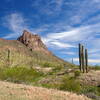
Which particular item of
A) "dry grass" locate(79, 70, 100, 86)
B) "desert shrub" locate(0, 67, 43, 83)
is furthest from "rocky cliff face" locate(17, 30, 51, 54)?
"desert shrub" locate(0, 67, 43, 83)

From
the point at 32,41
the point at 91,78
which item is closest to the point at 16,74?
the point at 91,78

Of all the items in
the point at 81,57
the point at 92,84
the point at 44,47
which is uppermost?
the point at 44,47

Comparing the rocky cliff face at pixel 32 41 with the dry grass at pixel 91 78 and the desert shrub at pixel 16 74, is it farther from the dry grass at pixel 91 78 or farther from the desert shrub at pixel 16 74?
the desert shrub at pixel 16 74

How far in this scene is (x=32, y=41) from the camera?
135125mm

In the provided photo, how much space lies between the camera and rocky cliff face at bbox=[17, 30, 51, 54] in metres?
131

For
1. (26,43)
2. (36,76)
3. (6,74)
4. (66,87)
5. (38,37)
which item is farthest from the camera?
(38,37)

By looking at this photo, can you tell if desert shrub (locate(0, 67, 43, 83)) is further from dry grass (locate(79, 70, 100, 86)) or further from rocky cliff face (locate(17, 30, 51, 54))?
rocky cliff face (locate(17, 30, 51, 54))

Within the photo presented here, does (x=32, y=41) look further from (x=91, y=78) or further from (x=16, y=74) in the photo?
(x=16, y=74)

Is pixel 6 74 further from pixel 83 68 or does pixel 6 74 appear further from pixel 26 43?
pixel 26 43

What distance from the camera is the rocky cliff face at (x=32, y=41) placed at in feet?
431

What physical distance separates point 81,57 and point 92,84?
6008 millimetres

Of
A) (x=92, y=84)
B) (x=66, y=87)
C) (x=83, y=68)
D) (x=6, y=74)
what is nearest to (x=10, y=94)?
(x=66, y=87)

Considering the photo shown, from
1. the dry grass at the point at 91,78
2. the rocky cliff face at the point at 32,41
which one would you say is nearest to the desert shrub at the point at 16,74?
the dry grass at the point at 91,78

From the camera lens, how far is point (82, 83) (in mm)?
29656
